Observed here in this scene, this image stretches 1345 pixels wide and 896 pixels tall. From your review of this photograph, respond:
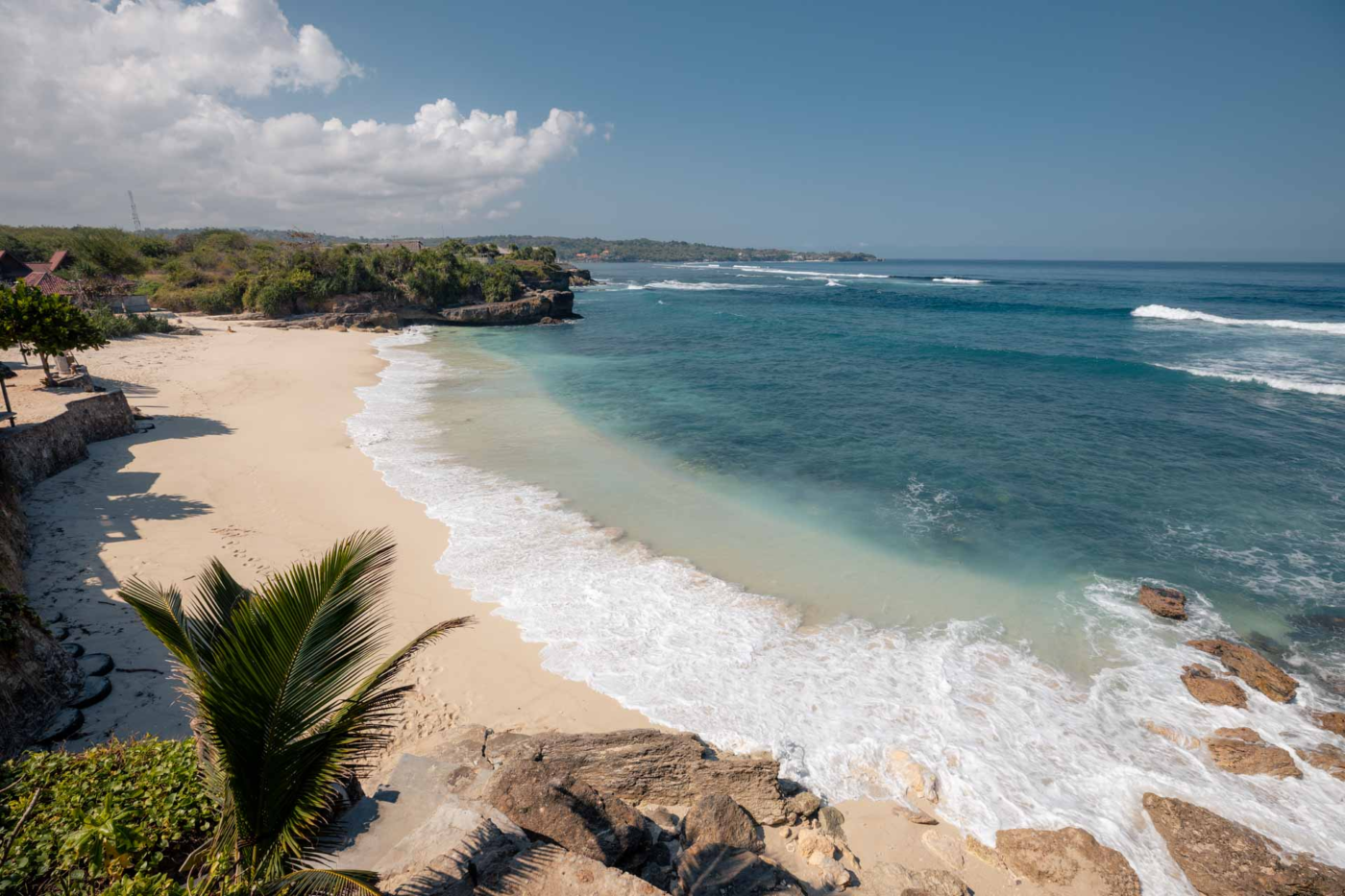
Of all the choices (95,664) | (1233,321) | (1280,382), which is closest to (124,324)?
(95,664)

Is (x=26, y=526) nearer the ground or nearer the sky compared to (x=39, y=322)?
nearer the ground

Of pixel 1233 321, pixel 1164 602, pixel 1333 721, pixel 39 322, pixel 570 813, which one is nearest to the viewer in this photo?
pixel 570 813

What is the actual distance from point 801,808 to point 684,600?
4.62 meters

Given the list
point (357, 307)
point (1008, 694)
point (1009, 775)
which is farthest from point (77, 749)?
point (357, 307)

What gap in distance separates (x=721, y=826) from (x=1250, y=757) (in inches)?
310

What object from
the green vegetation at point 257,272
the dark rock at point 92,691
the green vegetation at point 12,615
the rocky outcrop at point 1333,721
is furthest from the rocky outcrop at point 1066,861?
the green vegetation at point 257,272

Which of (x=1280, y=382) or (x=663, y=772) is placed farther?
(x=1280, y=382)

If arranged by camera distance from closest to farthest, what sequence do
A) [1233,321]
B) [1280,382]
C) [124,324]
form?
[1280,382] < [124,324] < [1233,321]

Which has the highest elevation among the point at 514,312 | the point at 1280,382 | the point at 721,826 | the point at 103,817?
the point at 514,312

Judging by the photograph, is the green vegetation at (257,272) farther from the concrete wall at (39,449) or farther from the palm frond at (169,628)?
the palm frond at (169,628)

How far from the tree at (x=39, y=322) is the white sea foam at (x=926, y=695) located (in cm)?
1301

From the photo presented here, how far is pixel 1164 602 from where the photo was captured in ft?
36.7

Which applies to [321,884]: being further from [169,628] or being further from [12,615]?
[12,615]

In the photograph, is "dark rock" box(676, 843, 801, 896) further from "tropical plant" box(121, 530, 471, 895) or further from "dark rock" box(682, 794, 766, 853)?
"tropical plant" box(121, 530, 471, 895)
